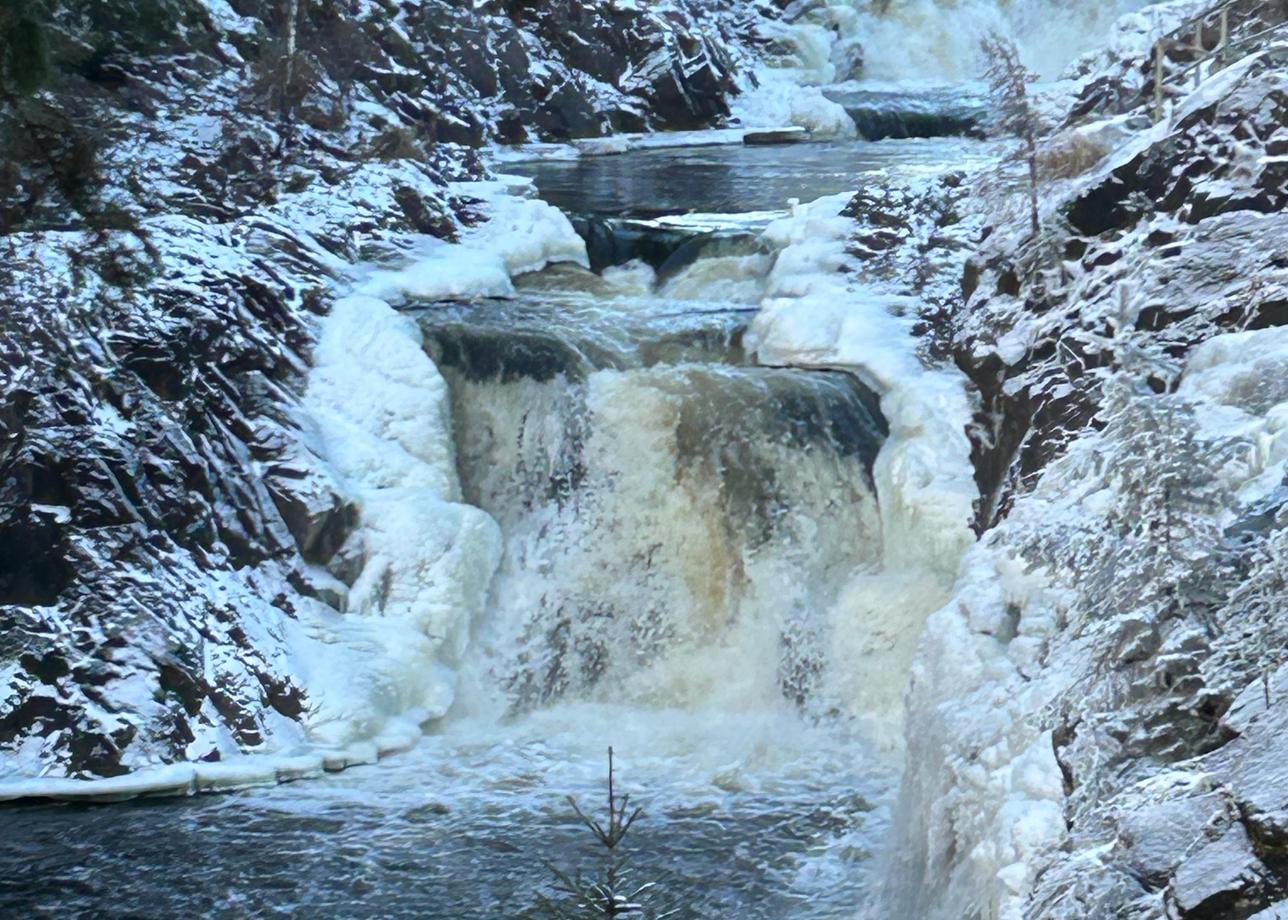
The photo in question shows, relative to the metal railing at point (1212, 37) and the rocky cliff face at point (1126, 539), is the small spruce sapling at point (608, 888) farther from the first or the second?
the metal railing at point (1212, 37)

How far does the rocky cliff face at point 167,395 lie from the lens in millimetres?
9062

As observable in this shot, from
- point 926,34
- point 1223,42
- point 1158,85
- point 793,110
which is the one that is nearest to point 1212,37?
point 1158,85

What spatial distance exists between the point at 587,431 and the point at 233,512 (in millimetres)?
2445

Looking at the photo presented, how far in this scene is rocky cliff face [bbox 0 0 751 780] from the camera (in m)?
9.06

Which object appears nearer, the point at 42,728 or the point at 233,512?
the point at 42,728

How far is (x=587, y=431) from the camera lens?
35.9ft

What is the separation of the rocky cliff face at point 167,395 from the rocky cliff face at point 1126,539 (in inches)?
170

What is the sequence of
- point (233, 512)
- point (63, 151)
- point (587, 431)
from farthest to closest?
point (587, 431) → point (233, 512) → point (63, 151)

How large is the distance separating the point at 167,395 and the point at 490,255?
12.3 feet

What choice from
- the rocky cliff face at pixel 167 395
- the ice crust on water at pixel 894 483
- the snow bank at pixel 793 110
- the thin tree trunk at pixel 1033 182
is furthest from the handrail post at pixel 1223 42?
the snow bank at pixel 793 110

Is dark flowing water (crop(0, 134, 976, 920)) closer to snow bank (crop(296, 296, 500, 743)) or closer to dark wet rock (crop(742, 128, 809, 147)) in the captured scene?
snow bank (crop(296, 296, 500, 743))

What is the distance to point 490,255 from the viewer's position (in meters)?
13.4

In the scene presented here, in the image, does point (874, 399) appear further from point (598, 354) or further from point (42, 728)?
point (42, 728)

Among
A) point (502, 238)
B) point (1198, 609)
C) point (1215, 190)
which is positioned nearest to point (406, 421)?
point (502, 238)
